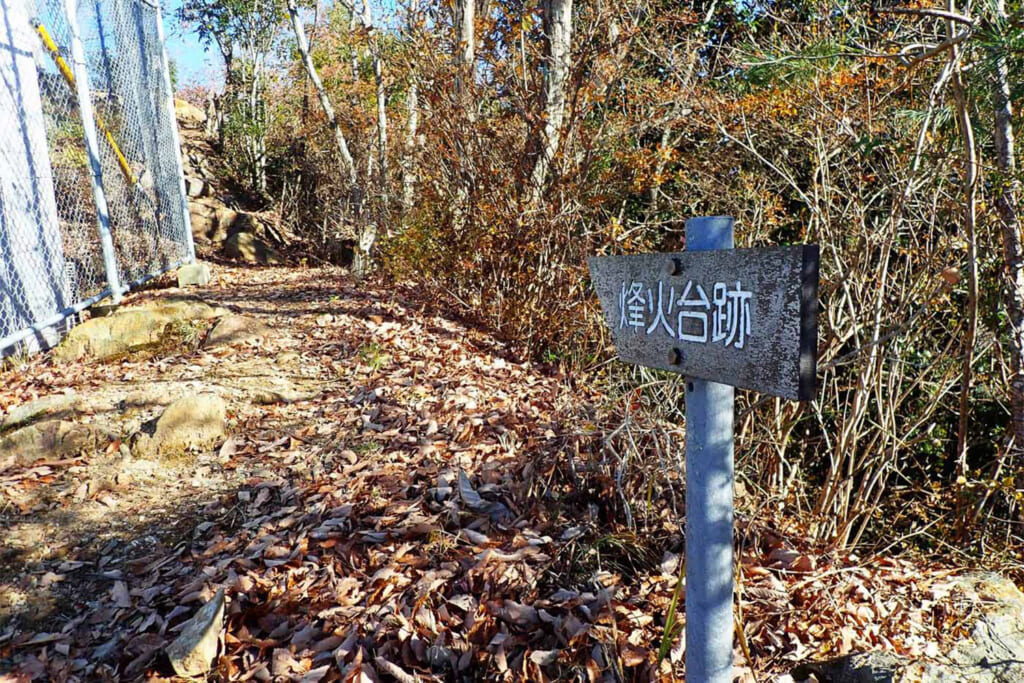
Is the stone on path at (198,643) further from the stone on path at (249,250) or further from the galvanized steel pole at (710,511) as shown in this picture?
the stone on path at (249,250)

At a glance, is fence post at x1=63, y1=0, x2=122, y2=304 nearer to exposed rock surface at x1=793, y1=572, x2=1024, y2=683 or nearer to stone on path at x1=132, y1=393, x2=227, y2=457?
stone on path at x1=132, y1=393, x2=227, y2=457

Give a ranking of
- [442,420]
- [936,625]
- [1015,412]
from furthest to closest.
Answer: [442,420], [1015,412], [936,625]

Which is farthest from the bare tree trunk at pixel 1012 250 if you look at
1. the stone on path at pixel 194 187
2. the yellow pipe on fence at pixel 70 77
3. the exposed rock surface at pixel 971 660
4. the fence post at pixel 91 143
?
the stone on path at pixel 194 187

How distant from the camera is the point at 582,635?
89.9 inches

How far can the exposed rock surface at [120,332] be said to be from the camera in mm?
5078

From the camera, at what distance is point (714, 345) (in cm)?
137

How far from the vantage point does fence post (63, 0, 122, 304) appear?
564 centimetres

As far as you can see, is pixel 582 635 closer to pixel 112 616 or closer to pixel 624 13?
pixel 112 616

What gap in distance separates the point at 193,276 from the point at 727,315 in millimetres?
7806

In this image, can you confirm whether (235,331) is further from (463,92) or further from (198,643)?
(198,643)

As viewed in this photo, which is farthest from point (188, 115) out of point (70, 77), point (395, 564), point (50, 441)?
→ point (395, 564)

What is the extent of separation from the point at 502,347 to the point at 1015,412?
3585 millimetres

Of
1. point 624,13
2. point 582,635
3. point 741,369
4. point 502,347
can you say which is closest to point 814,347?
point 741,369

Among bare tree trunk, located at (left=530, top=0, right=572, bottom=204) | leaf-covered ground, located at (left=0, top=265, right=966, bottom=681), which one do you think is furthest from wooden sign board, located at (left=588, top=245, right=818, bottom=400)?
bare tree trunk, located at (left=530, top=0, right=572, bottom=204)
